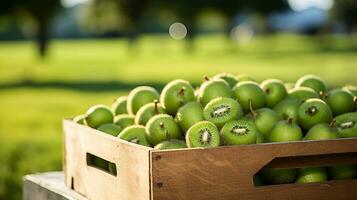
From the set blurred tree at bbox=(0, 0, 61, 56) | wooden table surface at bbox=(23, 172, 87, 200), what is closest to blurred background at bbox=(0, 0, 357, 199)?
blurred tree at bbox=(0, 0, 61, 56)

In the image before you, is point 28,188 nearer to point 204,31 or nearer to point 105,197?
point 105,197

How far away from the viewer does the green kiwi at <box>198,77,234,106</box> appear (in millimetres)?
3518

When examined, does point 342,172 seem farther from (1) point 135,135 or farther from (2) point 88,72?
(2) point 88,72

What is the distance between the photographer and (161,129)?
130 inches

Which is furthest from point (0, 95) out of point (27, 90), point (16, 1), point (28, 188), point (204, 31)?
point (204, 31)

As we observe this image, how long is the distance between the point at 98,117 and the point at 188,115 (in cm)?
59

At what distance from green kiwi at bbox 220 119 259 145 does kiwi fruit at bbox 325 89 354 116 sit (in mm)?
648

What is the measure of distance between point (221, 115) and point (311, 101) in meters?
0.49

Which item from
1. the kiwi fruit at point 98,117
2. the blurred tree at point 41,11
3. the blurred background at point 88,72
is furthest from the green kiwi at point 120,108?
the blurred tree at point 41,11

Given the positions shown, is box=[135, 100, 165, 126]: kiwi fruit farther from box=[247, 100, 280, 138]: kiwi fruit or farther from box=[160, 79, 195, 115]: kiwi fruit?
box=[247, 100, 280, 138]: kiwi fruit

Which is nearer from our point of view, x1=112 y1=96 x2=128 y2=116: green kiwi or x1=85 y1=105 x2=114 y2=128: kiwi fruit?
x1=85 y1=105 x2=114 y2=128: kiwi fruit

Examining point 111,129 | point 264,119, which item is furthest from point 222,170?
point 111,129

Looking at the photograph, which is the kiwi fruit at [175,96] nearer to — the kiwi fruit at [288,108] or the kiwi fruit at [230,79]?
the kiwi fruit at [230,79]

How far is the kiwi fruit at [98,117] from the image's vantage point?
3779 mm
